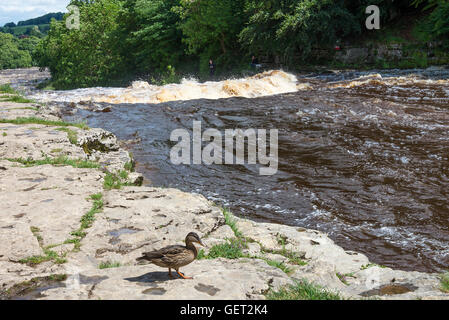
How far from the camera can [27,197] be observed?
5266 millimetres

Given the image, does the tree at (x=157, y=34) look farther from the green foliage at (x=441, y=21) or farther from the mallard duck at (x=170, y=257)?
the mallard duck at (x=170, y=257)

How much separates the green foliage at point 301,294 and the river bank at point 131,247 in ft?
0.30

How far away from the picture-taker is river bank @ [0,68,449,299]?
3.11m

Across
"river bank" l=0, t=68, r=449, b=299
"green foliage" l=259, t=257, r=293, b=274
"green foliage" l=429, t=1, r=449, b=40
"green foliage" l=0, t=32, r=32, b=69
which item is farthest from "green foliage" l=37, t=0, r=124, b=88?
"green foliage" l=0, t=32, r=32, b=69

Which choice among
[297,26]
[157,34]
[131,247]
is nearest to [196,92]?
[297,26]

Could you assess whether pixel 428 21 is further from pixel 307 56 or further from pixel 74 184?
pixel 74 184

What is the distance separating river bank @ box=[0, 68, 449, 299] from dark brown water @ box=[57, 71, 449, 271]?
1.17 metres

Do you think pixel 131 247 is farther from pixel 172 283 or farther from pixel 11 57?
pixel 11 57

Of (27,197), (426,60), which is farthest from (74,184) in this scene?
(426,60)

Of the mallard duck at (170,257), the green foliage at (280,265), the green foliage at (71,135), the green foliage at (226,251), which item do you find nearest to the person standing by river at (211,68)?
the green foliage at (71,135)

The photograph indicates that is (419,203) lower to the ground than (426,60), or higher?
lower

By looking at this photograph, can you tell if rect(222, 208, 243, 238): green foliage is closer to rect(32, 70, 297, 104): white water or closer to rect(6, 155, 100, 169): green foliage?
rect(6, 155, 100, 169): green foliage

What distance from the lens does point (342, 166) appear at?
8766 millimetres

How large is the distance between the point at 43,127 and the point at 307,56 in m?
20.5
